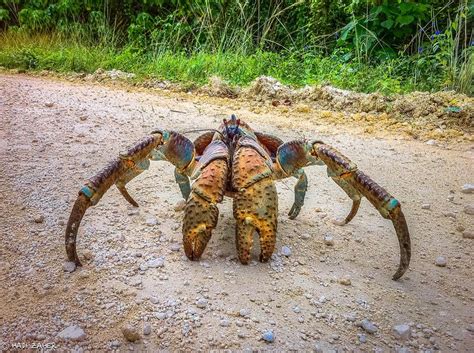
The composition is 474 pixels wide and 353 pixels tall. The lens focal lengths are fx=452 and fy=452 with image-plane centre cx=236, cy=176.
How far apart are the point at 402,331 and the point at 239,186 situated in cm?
91

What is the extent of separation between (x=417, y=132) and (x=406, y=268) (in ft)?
9.34

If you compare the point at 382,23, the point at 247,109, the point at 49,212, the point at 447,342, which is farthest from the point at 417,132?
the point at 49,212

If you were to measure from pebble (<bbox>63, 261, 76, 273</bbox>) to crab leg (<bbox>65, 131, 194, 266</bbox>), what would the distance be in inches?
0.8

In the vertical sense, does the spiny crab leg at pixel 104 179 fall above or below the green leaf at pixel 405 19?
below

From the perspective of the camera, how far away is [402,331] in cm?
Result: 176

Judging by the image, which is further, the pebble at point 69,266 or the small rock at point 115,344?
the pebble at point 69,266

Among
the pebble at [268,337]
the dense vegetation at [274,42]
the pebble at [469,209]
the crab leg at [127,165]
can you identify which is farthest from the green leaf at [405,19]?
the pebble at [268,337]

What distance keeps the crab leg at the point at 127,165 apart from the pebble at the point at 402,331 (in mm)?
1283

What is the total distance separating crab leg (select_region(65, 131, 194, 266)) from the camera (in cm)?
205

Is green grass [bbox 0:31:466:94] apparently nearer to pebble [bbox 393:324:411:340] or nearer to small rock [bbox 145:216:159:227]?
small rock [bbox 145:216:159:227]

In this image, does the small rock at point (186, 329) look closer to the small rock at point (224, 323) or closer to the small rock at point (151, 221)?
the small rock at point (224, 323)

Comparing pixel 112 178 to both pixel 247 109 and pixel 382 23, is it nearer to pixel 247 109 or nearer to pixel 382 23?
pixel 247 109

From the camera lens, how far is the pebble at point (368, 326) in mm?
1778

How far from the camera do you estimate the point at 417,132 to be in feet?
15.1
